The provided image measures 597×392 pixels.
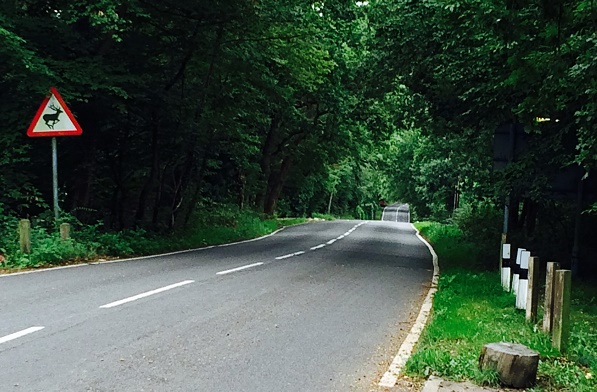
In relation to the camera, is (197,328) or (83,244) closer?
(197,328)

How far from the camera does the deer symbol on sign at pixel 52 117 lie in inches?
487

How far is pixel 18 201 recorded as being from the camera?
13852mm

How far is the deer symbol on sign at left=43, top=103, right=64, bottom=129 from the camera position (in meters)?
12.4

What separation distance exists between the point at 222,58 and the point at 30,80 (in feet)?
20.9

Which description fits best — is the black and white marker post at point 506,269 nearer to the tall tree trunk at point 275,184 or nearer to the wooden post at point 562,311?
the wooden post at point 562,311

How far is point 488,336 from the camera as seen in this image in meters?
6.80

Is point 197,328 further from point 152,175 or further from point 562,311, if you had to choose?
point 152,175

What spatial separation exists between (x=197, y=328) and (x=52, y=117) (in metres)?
7.68

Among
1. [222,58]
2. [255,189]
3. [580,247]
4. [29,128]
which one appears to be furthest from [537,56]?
[255,189]

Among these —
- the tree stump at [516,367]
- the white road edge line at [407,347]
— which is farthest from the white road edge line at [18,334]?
the tree stump at [516,367]

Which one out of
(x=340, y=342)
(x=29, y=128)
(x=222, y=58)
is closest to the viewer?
(x=340, y=342)

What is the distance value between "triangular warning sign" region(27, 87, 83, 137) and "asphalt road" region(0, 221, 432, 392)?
10.3 feet

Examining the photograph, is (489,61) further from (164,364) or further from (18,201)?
(18,201)

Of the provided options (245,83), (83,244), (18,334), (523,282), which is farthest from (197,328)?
(245,83)
